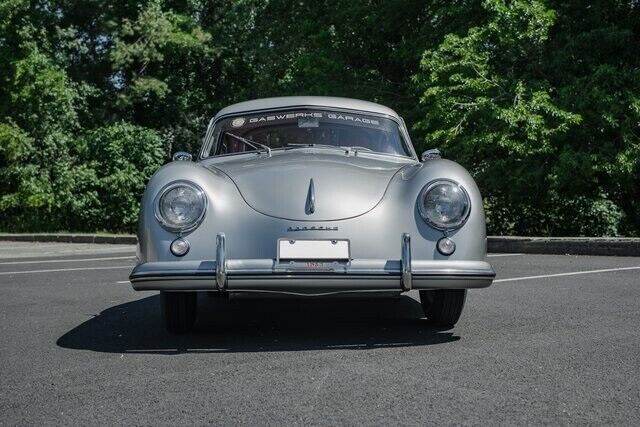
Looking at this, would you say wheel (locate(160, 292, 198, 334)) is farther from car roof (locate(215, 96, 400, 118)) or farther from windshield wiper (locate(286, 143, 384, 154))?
car roof (locate(215, 96, 400, 118))

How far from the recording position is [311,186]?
15.8 feet

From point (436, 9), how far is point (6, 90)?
12.0 meters

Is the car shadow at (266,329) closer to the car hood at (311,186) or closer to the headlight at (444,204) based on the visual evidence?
the headlight at (444,204)

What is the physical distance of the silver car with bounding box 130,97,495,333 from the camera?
4621 millimetres

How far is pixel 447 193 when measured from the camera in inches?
192

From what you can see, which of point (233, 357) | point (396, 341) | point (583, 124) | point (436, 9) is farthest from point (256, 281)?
point (436, 9)

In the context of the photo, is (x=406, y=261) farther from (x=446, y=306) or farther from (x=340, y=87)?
(x=340, y=87)

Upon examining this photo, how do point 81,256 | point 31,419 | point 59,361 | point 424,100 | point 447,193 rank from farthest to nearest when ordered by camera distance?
1. point 424,100
2. point 81,256
3. point 447,193
4. point 59,361
5. point 31,419

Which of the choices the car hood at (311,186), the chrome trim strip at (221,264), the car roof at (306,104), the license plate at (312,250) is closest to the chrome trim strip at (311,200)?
the car hood at (311,186)

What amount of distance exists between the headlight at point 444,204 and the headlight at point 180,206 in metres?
1.26

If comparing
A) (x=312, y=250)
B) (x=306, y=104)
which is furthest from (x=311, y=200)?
(x=306, y=104)

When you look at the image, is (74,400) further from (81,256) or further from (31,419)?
(81,256)

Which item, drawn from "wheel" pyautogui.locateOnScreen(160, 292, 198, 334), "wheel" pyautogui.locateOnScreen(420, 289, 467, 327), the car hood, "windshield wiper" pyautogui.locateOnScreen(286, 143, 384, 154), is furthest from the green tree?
"wheel" pyautogui.locateOnScreen(160, 292, 198, 334)

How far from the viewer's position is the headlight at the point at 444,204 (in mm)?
4812
